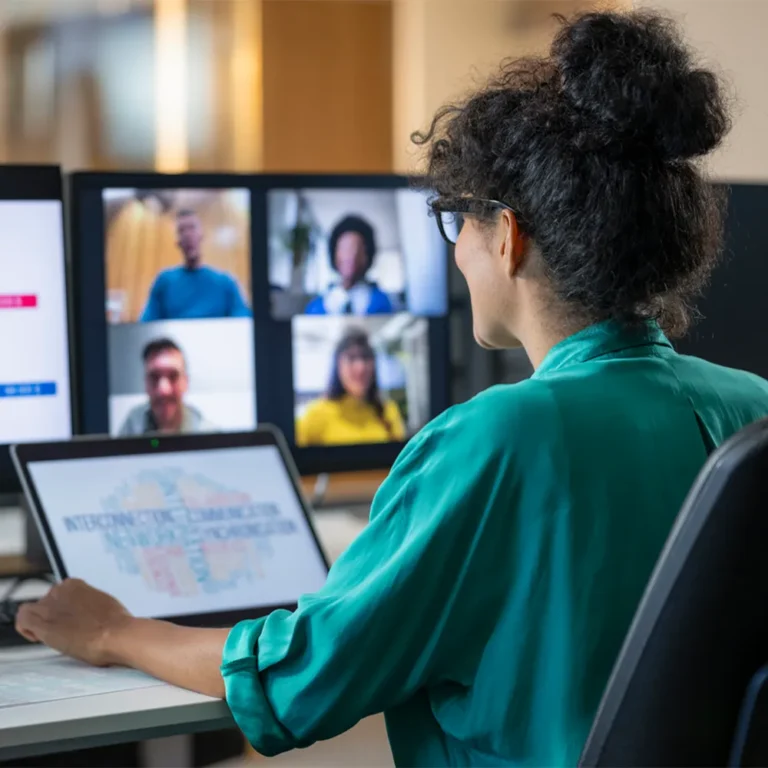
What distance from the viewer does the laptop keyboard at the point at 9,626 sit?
1219 mm

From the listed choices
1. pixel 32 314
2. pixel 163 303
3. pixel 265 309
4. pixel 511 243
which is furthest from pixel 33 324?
pixel 511 243

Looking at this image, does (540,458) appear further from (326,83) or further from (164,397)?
(326,83)

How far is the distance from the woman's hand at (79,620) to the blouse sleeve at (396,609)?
25 cm

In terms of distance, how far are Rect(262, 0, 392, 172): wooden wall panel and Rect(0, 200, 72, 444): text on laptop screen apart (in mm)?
2062

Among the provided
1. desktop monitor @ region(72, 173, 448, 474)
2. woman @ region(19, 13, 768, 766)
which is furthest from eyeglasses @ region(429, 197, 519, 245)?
desktop monitor @ region(72, 173, 448, 474)

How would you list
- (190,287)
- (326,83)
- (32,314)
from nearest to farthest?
(32,314) → (190,287) → (326,83)

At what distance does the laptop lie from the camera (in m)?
1.27

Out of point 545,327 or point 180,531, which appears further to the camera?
point 180,531

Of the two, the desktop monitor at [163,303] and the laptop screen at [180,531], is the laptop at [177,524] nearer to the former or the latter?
the laptop screen at [180,531]

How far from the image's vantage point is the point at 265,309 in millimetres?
1617

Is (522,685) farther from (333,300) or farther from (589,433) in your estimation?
(333,300)

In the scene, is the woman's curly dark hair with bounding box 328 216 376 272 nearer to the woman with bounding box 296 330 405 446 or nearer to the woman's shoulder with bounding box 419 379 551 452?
the woman with bounding box 296 330 405 446

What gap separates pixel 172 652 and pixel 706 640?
0.49 meters

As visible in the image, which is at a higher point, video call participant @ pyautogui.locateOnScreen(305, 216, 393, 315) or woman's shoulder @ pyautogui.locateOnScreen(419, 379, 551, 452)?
video call participant @ pyautogui.locateOnScreen(305, 216, 393, 315)
